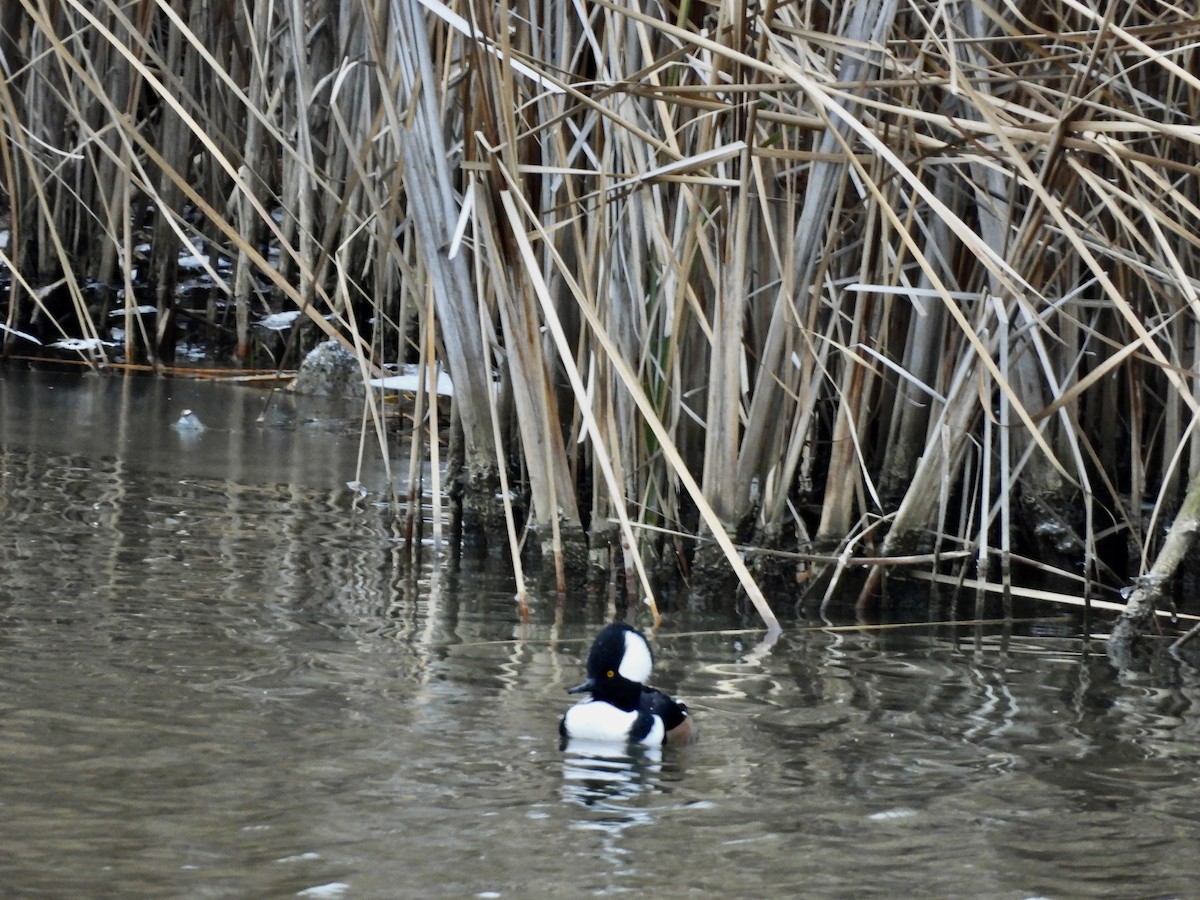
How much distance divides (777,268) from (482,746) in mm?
1748

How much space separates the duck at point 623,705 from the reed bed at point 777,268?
21.6 inches

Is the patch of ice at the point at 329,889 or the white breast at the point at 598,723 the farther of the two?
the white breast at the point at 598,723

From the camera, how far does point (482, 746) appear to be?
3482 millimetres

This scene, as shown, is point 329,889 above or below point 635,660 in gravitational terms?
below

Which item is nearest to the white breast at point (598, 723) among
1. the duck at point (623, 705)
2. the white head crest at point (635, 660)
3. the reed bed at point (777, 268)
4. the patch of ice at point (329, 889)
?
the duck at point (623, 705)

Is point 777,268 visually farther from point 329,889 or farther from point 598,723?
point 329,889

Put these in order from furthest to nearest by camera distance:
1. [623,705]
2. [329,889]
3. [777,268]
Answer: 1. [777,268]
2. [623,705]
3. [329,889]

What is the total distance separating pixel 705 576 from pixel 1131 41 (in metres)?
1.90

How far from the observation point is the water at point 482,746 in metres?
2.81

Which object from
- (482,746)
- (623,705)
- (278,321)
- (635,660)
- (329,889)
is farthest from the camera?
(278,321)

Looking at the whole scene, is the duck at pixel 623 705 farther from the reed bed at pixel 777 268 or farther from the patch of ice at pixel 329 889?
the patch of ice at pixel 329 889

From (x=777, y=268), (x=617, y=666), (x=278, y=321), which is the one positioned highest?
(x=777, y=268)

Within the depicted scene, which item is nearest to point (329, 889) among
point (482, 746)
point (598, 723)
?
point (482, 746)

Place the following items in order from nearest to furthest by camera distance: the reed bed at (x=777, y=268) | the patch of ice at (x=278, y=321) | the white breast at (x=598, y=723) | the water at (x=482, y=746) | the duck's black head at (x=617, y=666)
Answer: the water at (x=482, y=746), the white breast at (x=598, y=723), the duck's black head at (x=617, y=666), the reed bed at (x=777, y=268), the patch of ice at (x=278, y=321)
